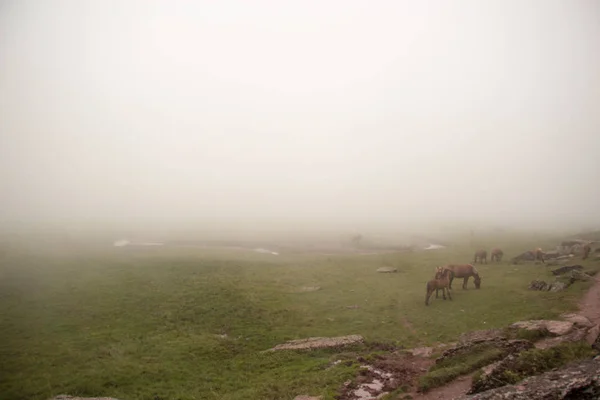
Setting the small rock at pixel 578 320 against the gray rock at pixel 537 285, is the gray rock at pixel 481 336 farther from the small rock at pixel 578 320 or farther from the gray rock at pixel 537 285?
the gray rock at pixel 537 285

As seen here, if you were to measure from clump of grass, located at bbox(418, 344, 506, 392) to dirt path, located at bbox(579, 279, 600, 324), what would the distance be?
9485 millimetres

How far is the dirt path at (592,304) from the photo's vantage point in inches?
867

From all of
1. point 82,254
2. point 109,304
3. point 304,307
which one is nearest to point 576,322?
point 304,307

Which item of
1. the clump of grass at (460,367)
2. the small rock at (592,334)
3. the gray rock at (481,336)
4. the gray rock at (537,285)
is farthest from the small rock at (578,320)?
the gray rock at (537,285)

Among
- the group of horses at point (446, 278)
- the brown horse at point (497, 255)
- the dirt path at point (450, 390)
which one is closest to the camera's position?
the dirt path at point (450, 390)

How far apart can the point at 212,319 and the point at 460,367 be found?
76.7 ft

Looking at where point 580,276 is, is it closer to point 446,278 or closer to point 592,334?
point 446,278

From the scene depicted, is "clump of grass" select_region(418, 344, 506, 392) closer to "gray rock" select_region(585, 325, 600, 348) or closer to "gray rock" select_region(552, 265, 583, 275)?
"gray rock" select_region(585, 325, 600, 348)

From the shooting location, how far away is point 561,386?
9.99 m

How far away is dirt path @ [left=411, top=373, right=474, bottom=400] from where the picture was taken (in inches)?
580

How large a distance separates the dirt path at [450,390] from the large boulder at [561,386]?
10.8 ft

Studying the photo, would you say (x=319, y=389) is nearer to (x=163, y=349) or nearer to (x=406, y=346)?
(x=406, y=346)

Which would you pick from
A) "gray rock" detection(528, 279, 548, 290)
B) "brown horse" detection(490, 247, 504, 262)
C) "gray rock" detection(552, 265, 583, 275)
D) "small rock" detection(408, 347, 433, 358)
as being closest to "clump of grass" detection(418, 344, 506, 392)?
"small rock" detection(408, 347, 433, 358)

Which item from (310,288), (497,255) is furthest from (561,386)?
(497,255)
